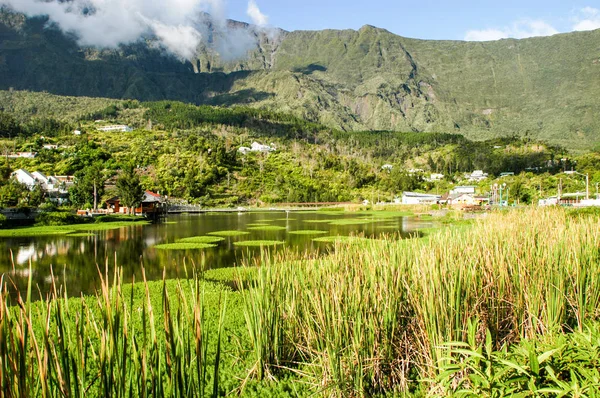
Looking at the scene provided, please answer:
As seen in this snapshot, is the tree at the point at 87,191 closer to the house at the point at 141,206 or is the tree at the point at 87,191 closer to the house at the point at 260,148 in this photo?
the house at the point at 141,206

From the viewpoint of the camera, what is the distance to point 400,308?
4.01m

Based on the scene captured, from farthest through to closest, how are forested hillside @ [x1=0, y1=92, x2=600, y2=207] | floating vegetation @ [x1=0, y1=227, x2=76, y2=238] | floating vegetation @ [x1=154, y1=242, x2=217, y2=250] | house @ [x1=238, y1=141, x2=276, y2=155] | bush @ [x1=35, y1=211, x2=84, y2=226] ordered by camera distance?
1. house @ [x1=238, y1=141, x2=276, y2=155]
2. forested hillside @ [x1=0, y1=92, x2=600, y2=207]
3. bush @ [x1=35, y1=211, x2=84, y2=226]
4. floating vegetation @ [x1=0, y1=227, x2=76, y2=238]
5. floating vegetation @ [x1=154, y1=242, x2=217, y2=250]

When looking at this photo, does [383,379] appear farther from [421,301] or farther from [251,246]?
[251,246]

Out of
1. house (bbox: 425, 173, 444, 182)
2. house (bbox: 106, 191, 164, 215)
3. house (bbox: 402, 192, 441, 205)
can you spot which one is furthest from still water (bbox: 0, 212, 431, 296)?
house (bbox: 425, 173, 444, 182)

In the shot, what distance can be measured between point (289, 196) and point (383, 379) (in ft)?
184

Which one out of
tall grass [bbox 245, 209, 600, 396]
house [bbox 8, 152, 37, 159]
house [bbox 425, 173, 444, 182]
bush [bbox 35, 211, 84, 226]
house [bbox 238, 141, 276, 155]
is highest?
house [bbox 238, 141, 276, 155]

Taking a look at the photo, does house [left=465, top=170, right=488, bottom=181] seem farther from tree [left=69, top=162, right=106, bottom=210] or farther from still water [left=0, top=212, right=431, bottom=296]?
still water [left=0, top=212, right=431, bottom=296]

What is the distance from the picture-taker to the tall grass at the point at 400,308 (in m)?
3.58

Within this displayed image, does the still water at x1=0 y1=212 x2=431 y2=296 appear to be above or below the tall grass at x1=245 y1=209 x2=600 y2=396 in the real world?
below

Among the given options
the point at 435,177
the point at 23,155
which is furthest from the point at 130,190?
the point at 435,177

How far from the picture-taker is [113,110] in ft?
364

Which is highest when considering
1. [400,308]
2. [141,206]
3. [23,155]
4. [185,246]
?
[23,155]

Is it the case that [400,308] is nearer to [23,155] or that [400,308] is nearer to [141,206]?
[141,206]

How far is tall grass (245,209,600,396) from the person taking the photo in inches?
141
